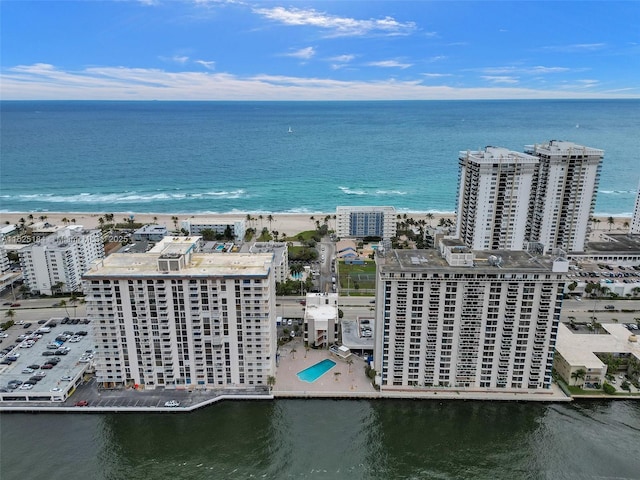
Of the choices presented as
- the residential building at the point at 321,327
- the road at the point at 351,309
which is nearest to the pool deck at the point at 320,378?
the residential building at the point at 321,327

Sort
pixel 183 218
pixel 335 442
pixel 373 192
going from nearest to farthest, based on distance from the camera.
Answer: pixel 335 442 → pixel 183 218 → pixel 373 192

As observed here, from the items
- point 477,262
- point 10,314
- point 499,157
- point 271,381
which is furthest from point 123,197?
point 477,262

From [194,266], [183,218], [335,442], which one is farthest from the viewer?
[183,218]

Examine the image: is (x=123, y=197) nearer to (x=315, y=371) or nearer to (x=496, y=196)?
(x=315, y=371)

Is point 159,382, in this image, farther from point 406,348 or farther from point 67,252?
point 67,252

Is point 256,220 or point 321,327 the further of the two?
point 256,220

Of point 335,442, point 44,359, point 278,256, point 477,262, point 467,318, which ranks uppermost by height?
point 477,262

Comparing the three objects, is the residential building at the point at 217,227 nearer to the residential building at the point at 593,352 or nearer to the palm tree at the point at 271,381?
the palm tree at the point at 271,381

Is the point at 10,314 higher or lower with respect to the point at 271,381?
lower
